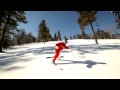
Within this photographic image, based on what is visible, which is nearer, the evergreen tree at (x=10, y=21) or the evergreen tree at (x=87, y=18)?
the evergreen tree at (x=10, y=21)

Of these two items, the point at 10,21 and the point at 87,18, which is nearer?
the point at 10,21

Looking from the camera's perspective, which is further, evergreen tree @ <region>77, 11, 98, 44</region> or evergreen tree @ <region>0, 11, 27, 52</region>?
evergreen tree @ <region>77, 11, 98, 44</region>
